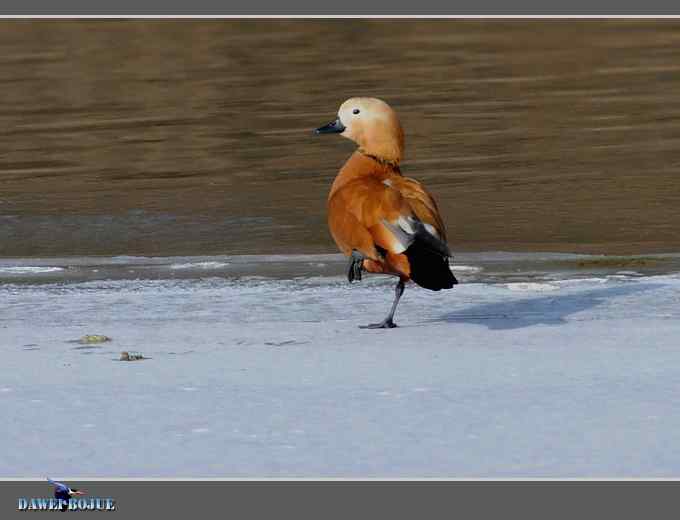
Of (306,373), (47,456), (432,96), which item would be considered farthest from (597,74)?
(47,456)

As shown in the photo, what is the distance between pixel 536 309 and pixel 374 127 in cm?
111

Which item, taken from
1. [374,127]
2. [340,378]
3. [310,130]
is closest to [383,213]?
[374,127]

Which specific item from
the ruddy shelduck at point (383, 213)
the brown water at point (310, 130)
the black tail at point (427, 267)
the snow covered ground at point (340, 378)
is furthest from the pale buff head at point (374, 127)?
the brown water at point (310, 130)

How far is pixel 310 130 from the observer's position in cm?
1338

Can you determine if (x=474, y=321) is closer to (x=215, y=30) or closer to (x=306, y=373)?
(x=306, y=373)

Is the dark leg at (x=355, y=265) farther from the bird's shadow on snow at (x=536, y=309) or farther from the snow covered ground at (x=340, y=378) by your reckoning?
the bird's shadow on snow at (x=536, y=309)

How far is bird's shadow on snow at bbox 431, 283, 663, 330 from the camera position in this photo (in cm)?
644

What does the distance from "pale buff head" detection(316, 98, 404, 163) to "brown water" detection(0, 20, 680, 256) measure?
237 centimetres

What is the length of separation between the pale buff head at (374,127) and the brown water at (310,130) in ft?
7.76

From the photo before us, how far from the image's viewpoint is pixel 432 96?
15.3 metres

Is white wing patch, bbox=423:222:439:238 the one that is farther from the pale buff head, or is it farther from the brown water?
the brown water

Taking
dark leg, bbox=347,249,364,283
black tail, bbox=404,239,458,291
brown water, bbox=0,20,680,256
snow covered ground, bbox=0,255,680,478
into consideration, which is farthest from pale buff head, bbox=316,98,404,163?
brown water, bbox=0,20,680,256

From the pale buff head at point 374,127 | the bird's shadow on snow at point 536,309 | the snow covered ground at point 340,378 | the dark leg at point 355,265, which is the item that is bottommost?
the bird's shadow on snow at point 536,309

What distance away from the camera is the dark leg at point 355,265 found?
6.14 metres
